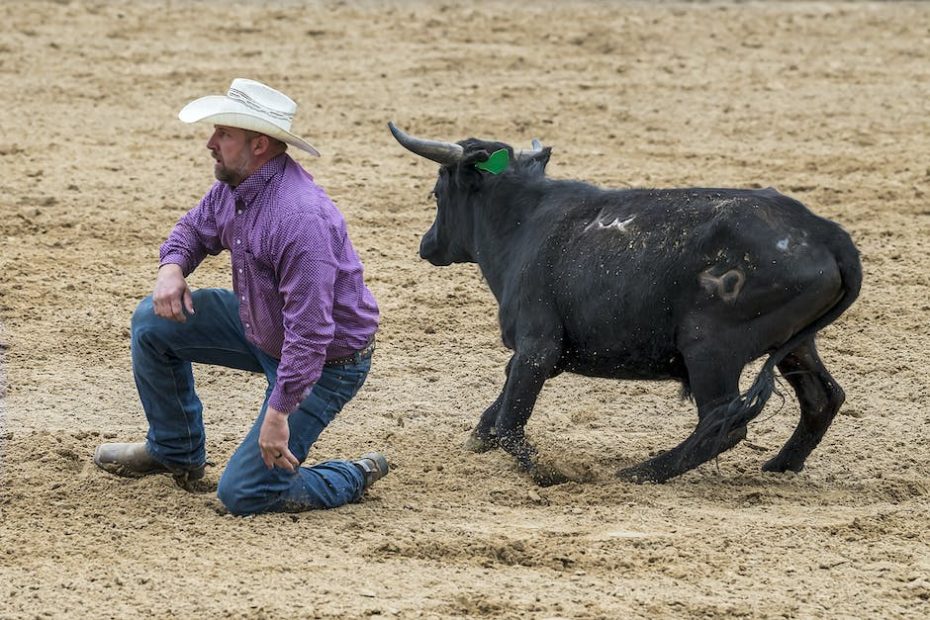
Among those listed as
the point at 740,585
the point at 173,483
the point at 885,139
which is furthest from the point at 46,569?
the point at 885,139

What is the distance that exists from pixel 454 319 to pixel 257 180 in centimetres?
293

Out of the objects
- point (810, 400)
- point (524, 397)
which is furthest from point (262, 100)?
point (810, 400)

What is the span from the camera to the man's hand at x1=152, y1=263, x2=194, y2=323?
602cm

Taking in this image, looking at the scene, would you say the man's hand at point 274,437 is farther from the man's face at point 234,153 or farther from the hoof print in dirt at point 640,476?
the hoof print in dirt at point 640,476

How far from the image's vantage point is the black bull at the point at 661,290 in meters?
6.28

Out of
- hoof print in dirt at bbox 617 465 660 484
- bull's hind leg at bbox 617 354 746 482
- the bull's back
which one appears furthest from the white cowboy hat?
hoof print in dirt at bbox 617 465 660 484

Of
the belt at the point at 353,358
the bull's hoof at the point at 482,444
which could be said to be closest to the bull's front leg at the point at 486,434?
the bull's hoof at the point at 482,444

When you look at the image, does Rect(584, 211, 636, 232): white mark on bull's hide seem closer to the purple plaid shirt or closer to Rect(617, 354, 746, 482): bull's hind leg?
Rect(617, 354, 746, 482): bull's hind leg

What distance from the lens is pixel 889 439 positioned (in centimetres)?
725

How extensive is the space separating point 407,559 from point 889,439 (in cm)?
266

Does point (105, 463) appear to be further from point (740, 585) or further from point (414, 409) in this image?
point (740, 585)

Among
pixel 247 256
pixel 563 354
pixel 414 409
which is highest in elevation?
pixel 247 256

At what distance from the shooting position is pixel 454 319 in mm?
8742

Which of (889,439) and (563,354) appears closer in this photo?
(563,354)
